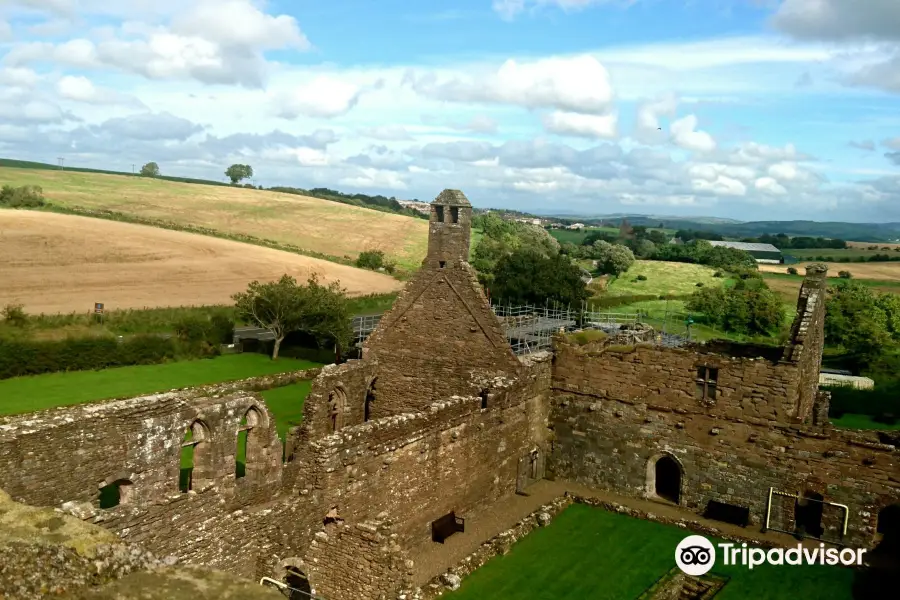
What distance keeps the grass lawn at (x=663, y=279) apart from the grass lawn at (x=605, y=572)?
196ft

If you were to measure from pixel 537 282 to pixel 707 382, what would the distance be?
39300mm

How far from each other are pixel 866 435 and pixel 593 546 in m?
7.58

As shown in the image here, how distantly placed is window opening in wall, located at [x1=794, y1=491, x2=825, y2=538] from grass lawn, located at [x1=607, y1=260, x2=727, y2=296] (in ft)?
192

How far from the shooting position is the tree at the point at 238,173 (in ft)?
595

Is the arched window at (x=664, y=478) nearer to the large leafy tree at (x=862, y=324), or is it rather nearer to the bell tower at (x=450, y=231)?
the bell tower at (x=450, y=231)

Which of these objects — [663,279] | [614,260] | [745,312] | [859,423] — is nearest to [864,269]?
[663,279]

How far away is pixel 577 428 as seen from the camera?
22375 millimetres

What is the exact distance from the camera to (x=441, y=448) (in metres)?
17.6

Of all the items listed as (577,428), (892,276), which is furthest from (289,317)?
(892,276)

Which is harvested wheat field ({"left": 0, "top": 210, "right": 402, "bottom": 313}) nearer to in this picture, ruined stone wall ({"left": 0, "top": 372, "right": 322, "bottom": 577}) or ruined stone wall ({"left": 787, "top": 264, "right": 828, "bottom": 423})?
ruined stone wall ({"left": 0, "top": 372, "right": 322, "bottom": 577})

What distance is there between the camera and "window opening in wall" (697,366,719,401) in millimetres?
20344

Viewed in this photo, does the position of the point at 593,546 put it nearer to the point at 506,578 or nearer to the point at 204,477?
the point at 506,578

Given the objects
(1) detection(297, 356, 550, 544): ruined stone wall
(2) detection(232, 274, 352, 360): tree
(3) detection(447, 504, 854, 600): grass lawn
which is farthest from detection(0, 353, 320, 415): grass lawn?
(3) detection(447, 504, 854, 600): grass lawn

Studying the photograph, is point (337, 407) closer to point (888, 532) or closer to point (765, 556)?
point (765, 556)
